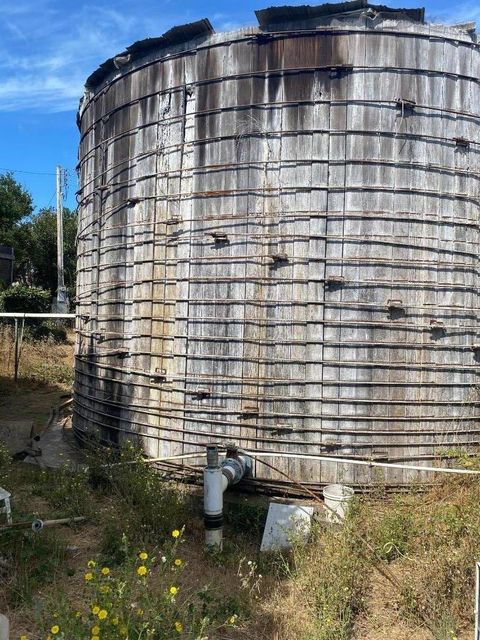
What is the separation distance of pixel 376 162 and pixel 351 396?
3581mm

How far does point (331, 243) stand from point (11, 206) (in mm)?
28788

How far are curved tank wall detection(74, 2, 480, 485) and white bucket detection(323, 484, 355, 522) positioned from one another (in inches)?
18.9

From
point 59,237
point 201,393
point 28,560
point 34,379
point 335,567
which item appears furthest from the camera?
point 59,237

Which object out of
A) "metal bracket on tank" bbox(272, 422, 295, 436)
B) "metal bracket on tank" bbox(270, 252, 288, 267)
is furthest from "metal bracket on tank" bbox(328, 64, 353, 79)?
"metal bracket on tank" bbox(272, 422, 295, 436)

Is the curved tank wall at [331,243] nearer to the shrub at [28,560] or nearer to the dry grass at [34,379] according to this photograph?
the shrub at [28,560]

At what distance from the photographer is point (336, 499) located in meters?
7.33

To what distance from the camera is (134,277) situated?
954cm

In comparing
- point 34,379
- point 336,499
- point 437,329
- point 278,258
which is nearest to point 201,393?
point 278,258

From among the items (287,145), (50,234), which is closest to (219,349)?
(287,145)

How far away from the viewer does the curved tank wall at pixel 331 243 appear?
8055 millimetres

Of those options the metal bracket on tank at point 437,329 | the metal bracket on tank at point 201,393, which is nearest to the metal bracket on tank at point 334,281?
the metal bracket on tank at point 437,329

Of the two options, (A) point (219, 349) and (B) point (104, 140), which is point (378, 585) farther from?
(B) point (104, 140)

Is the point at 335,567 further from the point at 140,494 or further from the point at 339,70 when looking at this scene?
the point at 339,70

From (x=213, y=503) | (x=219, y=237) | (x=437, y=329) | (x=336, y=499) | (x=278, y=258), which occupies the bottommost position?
(x=336, y=499)
